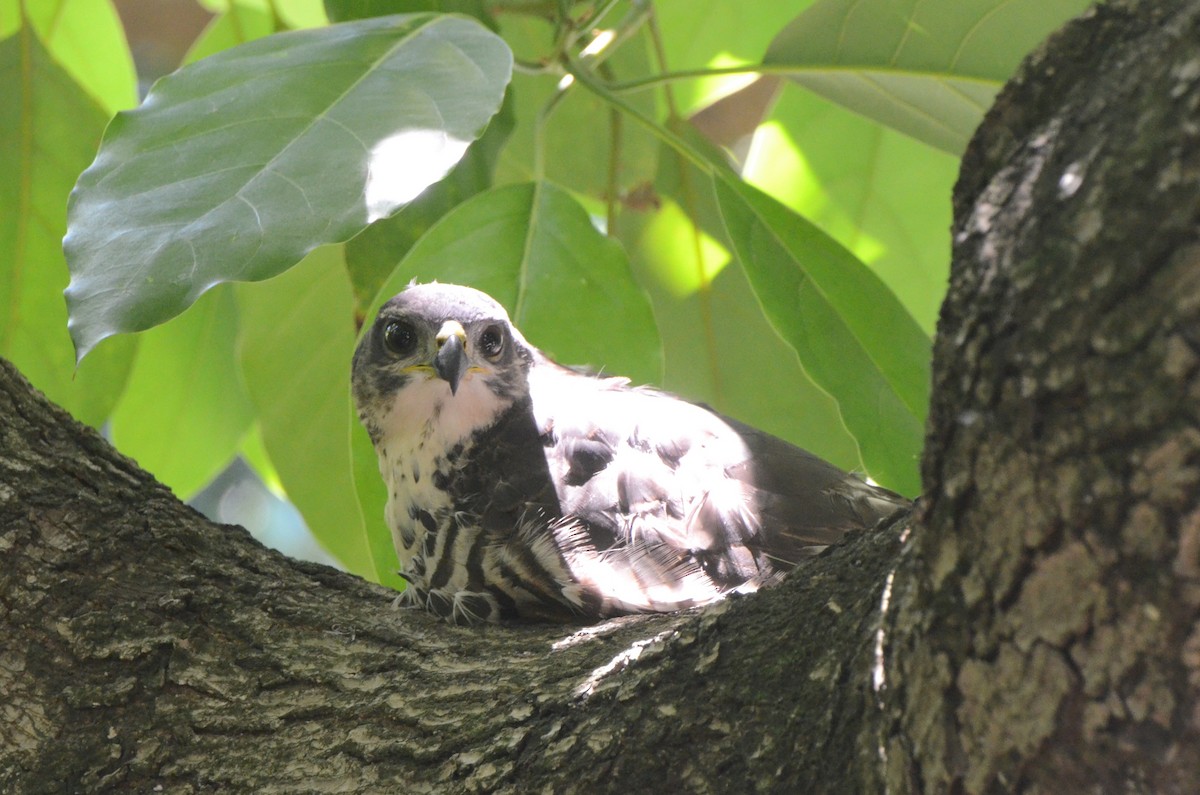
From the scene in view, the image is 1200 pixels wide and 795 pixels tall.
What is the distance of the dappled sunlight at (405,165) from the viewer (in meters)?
1.75

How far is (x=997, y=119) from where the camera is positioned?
3.79ft

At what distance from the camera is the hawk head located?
2514 mm

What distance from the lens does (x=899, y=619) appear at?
116 centimetres

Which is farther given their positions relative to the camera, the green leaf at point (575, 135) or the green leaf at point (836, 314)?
the green leaf at point (575, 135)

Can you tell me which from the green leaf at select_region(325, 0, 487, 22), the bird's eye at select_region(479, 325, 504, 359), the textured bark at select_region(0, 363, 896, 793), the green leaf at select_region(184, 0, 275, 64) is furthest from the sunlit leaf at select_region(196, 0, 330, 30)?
the textured bark at select_region(0, 363, 896, 793)

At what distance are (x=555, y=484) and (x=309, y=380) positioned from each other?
985 millimetres

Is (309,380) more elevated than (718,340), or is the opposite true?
(309,380)

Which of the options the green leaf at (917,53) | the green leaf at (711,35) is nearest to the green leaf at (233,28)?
the green leaf at (711,35)

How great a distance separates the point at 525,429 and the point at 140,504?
0.82 metres

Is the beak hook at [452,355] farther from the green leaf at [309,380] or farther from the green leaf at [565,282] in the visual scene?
the green leaf at [309,380]

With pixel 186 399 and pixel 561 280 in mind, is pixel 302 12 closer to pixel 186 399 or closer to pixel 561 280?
pixel 186 399

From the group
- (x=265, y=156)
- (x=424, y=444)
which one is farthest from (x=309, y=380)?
(x=265, y=156)

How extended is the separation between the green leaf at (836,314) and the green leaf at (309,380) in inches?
43.4

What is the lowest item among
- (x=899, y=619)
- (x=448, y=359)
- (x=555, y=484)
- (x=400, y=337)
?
(x=899, y=619)
